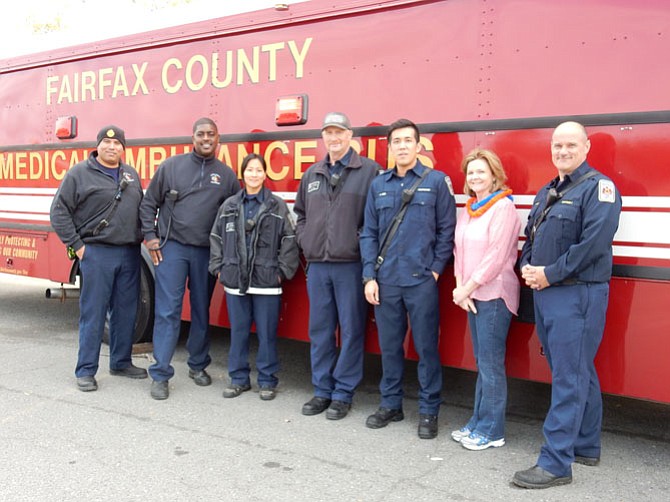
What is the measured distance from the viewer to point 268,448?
3.83 m

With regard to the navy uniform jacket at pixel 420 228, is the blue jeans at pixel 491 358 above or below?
below

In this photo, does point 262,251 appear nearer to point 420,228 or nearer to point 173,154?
point 420,228

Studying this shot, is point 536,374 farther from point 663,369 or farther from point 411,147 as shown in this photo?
point 411,147

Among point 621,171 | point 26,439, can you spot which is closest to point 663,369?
point 621,171

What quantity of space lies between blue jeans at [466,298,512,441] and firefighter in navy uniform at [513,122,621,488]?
1.01ft

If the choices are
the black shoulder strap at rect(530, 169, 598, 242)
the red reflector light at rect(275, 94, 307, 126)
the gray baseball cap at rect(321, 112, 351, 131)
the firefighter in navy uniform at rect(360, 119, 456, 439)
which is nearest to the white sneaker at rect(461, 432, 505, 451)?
the firefighter in navy uniform at rect(360, 119, 456, 439)

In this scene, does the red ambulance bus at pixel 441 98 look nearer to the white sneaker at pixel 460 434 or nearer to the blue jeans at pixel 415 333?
the blue jeans at pixel 415 333

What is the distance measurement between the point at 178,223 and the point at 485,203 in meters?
2.12

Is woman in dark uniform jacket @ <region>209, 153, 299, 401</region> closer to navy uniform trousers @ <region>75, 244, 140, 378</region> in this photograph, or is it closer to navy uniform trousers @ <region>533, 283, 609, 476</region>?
navy uniform trousers @ <region>75, 244, 140, 378</region>

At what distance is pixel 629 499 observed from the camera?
3.25 meters

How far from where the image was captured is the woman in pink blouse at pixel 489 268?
3611mm

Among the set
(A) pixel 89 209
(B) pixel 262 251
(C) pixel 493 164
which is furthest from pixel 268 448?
(A) pixel 89 209

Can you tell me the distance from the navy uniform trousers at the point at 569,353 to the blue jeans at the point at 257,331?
1864mm

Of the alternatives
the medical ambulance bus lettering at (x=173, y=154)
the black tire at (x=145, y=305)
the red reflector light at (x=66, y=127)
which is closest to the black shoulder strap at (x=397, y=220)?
the medical ambulance bus lettering at (x=173, y=154)
